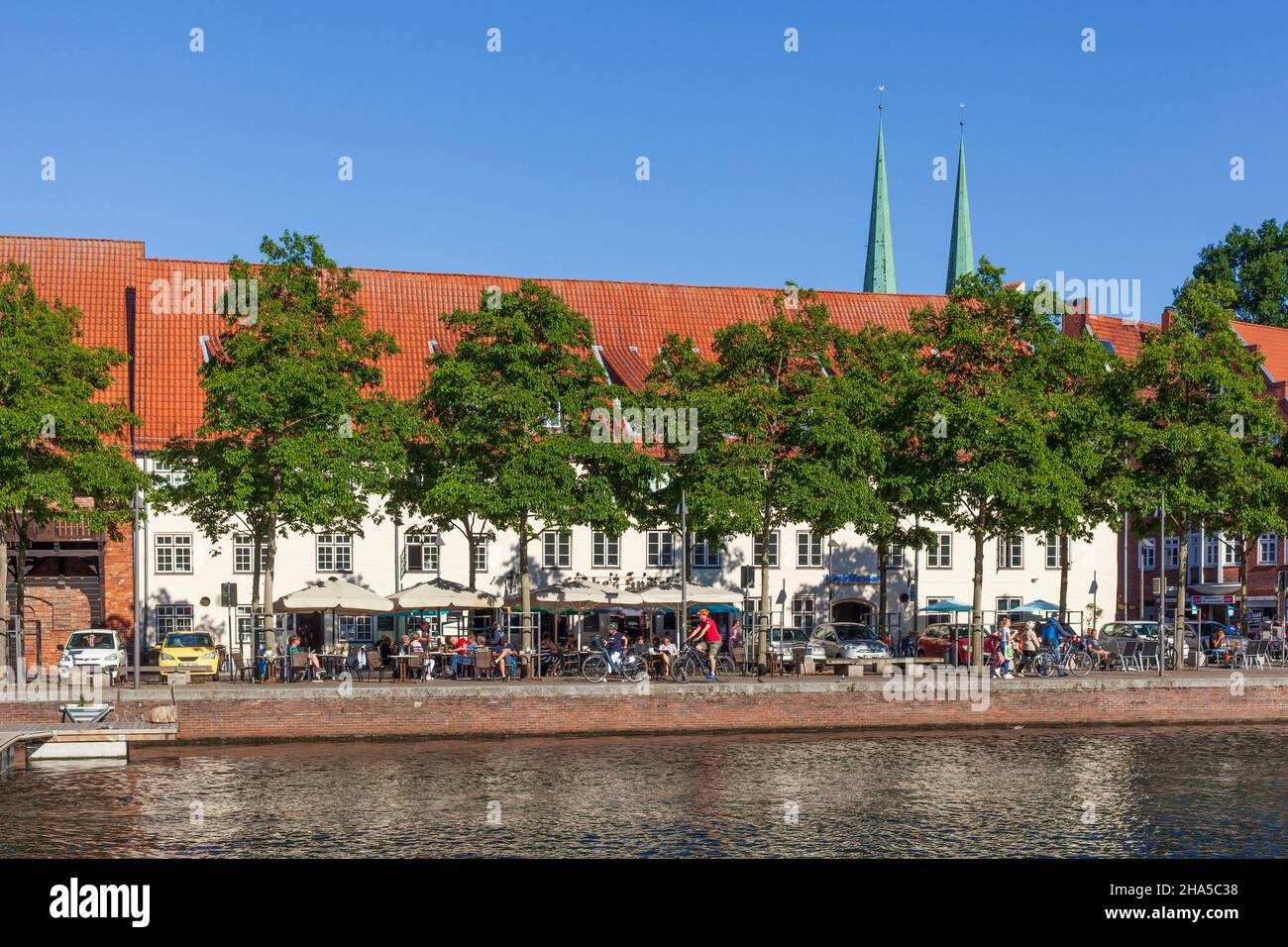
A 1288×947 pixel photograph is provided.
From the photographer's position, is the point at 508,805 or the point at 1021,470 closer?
the point at 508,805

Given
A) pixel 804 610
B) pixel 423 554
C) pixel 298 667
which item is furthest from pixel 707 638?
pixel 804 610

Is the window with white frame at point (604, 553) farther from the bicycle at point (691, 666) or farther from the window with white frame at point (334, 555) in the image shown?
the bicycle at point (691, 666)

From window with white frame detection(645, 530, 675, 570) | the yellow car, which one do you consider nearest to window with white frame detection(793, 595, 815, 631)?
window with white frame detection(645, 530, 675, 570)

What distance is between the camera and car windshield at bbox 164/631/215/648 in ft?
143

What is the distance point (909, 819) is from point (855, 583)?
3466cm

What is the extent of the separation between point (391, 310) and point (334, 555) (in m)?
11.4

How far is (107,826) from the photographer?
22.2 metres

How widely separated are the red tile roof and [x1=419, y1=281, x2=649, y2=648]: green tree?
45.2ft

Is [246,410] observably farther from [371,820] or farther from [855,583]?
[855,583]

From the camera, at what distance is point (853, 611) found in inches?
2291

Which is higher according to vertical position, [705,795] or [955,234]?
[955,234]
